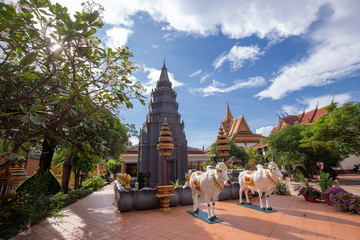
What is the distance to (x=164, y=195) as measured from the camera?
23.9 feet

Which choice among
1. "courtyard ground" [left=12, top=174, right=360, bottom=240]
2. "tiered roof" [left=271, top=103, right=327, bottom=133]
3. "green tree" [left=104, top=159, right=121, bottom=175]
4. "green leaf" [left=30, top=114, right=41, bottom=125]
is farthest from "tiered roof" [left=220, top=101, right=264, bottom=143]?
"green leaf" [left=30, top=114, right=41, bottom=125]

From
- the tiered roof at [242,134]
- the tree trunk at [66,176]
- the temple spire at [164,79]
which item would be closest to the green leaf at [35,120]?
the tree trunk at [66,176]

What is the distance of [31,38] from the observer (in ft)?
9.89

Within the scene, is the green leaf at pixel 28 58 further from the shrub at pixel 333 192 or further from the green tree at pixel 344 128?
the green tree at pixel 344 128

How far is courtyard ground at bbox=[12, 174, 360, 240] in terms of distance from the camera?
180 inches

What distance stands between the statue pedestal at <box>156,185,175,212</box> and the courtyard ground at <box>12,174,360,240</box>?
38 centimetres

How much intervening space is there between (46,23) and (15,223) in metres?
5.75

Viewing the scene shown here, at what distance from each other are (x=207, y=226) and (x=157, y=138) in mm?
15177

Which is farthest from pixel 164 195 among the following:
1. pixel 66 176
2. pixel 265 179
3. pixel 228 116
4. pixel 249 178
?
pixel 228 116

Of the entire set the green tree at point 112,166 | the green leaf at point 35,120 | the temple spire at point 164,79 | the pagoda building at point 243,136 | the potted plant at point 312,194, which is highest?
the temple spire at point 164,79

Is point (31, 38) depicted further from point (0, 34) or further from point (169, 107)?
point (169, 107)

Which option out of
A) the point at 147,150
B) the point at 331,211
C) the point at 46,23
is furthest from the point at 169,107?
the point at 46,23

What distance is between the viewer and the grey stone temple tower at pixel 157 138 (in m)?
19.1

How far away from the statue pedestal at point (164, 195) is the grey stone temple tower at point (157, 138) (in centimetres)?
1101
